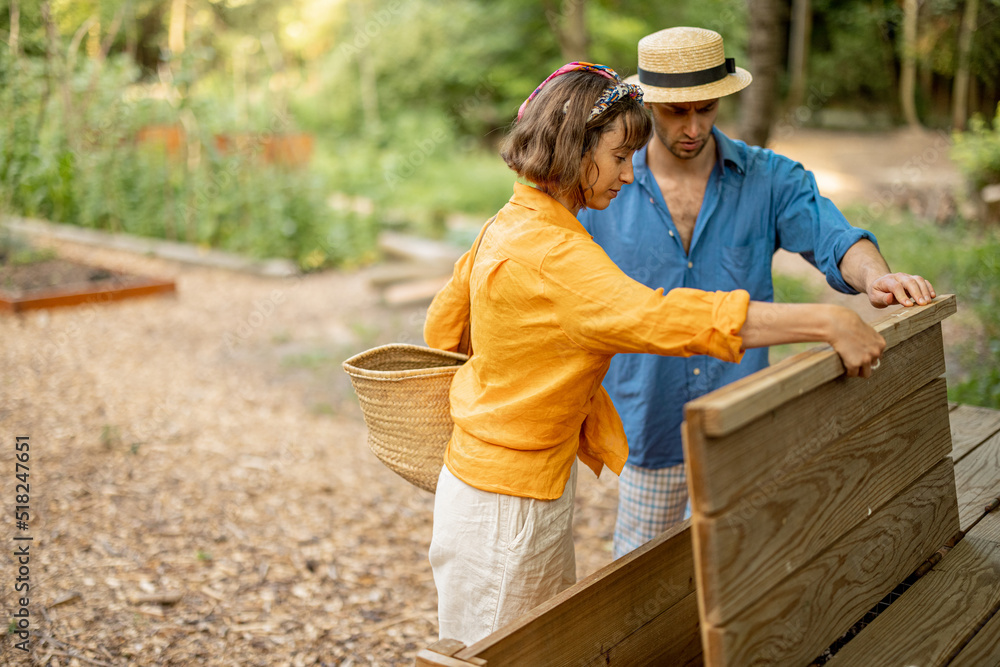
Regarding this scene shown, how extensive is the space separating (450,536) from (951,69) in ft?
28.8

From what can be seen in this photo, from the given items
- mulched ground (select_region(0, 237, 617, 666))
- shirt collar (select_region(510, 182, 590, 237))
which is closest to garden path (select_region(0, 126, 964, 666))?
mulched ground (select_region(0, 237, 617, 666))

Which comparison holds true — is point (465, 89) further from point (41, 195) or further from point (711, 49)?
point (711, 49)

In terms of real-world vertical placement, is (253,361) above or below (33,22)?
below

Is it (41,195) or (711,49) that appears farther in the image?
(41,195)

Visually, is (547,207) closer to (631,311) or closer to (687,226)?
(631,311)

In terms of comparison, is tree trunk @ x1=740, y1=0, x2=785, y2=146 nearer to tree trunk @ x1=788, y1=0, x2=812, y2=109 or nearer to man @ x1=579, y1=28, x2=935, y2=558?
man @ x1=579, y1=28, x2=935, y2=558

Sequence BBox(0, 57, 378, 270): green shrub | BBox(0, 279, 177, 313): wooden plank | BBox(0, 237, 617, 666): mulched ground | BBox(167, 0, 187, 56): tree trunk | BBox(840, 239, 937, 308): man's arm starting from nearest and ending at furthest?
BBox(840, 239, 937, 308): man's arm, BBox(0, 237, 617, 666): mulched ground, BBox(0, 279, 177, 313): wooden plank, BBox(0, 57, 378, 270): green shrub, BBox(167, 0, 187, 56): tree trunk

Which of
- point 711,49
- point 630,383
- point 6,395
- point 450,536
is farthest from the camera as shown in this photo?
point 6,395

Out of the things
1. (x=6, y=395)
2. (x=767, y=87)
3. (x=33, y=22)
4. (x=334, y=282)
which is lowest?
(x=334, y=282)

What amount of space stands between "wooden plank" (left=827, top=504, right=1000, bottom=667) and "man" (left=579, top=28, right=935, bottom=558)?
0.82 metres

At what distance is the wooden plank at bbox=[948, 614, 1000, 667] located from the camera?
182cm

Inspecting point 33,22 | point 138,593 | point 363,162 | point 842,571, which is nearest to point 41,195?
point 33,22

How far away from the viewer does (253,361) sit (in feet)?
21.5

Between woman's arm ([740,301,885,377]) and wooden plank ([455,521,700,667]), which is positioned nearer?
woman's arm ([740,301,885,377])
